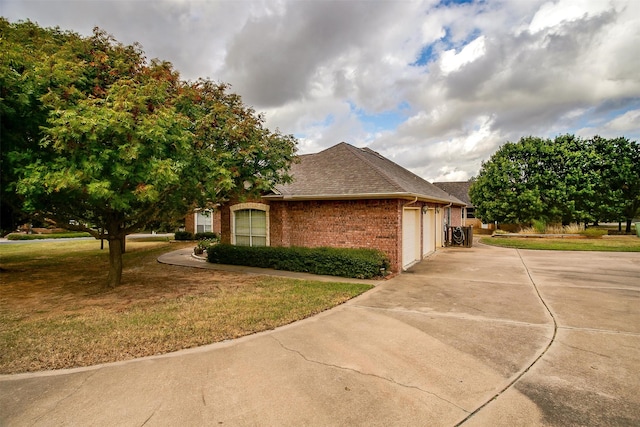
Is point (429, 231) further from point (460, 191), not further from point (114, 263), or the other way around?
point (460, 191)

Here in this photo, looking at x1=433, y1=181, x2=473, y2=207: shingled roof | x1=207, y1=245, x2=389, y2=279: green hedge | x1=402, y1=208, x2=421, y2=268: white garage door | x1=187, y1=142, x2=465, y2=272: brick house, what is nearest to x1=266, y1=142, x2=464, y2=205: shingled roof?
x1=187, y1=142, x2=465, y2=272: brick house

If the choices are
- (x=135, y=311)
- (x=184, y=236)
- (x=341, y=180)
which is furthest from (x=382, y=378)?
(x=184, y=236)

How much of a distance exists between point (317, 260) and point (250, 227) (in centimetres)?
438

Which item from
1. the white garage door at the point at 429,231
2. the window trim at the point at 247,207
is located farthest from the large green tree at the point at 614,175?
the window trim at the point at 247,207

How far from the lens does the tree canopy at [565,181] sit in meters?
25.7

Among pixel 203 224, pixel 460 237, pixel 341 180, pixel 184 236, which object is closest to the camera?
pixel 341 180

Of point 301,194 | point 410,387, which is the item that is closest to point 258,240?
point 301,194

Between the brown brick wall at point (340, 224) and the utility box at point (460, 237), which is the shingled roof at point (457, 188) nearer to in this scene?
the utility box at point (460, 237)

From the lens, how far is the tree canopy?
1010 inches

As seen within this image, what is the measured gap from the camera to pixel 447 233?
21.6 m

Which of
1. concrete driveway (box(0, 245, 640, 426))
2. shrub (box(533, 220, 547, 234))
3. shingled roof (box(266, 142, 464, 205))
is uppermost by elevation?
shingled roof (box(266, 142, 464, 205))

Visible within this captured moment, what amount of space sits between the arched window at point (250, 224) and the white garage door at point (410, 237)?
18.3 feet

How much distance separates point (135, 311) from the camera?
6.95 m

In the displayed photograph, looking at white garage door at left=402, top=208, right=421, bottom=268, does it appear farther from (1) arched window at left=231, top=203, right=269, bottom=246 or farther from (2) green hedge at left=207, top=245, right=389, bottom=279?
(1) arched window at left=231, top=203, right=269, bottom=246
